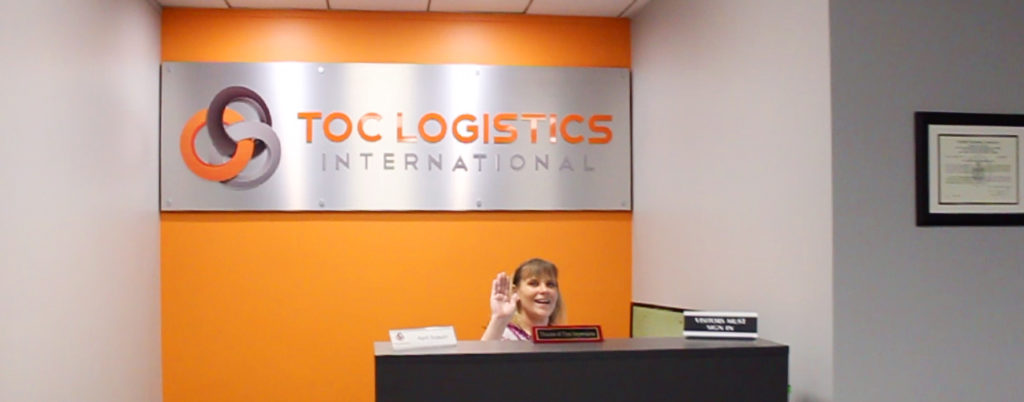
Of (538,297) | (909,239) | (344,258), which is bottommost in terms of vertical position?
(538,297)

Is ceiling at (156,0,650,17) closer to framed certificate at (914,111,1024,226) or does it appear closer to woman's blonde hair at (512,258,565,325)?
woman's blonde hair at (512,258,565,325)

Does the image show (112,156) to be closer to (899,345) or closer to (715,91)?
(715,91)

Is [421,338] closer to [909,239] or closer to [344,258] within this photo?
[909,239]

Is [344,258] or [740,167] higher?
[740,167]

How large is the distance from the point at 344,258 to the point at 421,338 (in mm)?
2632

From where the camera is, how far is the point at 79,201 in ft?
14.1

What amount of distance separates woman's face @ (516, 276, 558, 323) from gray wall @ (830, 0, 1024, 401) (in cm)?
123

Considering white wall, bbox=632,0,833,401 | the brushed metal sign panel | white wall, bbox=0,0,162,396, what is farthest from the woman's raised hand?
the brushed metal sign panel

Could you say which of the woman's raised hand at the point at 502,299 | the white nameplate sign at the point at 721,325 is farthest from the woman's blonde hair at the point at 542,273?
the white nameplate sign at the point at 721,325

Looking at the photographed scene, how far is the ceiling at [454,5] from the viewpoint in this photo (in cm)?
554

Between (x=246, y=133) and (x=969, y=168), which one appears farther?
(x=246, y=133)

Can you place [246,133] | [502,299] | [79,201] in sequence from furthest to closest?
[246,133]
[79,201]
[502,299]

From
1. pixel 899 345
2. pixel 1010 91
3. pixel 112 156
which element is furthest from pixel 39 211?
pixel 1010 91

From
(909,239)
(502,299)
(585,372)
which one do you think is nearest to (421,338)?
(585,372)
